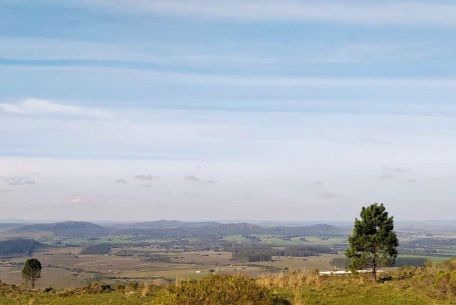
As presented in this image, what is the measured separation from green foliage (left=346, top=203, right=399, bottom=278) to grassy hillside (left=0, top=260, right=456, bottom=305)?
152 cm

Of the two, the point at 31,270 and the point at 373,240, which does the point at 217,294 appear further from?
the point at 31,270

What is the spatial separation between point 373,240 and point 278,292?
27.4 ft

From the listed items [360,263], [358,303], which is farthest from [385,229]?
[358,303]

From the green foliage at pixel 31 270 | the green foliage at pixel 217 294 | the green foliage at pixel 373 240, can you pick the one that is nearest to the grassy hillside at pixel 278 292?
the green foliage at pixel 217 294

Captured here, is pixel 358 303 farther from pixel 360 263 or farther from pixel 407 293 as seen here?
pixel 360 263

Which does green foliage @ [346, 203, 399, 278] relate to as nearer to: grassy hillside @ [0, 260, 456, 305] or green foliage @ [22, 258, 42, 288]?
grassy hillside @ [0, 260, 456, 305]

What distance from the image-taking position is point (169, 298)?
1513 cm

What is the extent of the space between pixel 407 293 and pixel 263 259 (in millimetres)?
157582

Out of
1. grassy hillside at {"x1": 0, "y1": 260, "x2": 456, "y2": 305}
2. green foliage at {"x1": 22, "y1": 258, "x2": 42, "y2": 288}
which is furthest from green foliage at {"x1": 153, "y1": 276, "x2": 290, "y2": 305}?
green foliage at {"x1": 22, "y1": 258, "x2": 42, "y2": 288}

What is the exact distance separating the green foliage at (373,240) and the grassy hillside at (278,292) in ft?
4.97

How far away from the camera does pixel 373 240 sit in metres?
35.7

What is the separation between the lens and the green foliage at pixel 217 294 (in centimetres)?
1507

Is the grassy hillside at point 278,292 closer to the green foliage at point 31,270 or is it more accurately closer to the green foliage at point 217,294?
the green foliage at point 217,294

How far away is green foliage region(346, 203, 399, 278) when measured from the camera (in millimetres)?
35594
